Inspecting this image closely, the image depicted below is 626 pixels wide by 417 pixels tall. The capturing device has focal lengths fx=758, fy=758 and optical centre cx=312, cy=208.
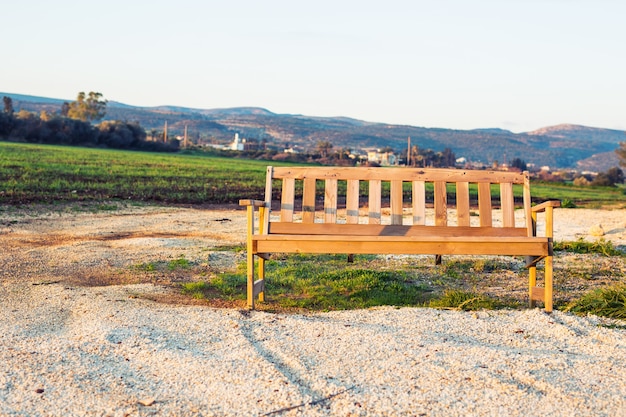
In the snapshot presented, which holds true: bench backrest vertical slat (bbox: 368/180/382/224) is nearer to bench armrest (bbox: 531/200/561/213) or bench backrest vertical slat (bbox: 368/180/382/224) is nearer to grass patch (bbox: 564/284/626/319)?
bench armrest (bbox: 531/200/561/213)

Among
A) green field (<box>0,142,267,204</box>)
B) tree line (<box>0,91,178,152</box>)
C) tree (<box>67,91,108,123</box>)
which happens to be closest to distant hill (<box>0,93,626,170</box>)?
tree (<box>67,91,108,123</box>)

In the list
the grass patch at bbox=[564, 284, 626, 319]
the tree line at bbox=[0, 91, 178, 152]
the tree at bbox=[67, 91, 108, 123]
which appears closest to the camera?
the grass patch at bbox=[564, 284, 626, 319]

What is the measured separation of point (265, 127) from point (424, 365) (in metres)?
175

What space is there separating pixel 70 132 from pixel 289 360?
63169mm

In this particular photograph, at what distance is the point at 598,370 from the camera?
5.05 meters

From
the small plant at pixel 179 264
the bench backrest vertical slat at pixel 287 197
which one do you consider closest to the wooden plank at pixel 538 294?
the bench backrest vertical slat at pixel 287 197

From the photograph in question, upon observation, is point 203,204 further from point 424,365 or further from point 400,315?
point 424,365

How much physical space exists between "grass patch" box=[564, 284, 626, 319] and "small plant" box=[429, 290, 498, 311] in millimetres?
698

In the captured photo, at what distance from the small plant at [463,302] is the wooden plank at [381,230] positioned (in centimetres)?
58

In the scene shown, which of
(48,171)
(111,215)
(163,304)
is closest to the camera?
(163,304)

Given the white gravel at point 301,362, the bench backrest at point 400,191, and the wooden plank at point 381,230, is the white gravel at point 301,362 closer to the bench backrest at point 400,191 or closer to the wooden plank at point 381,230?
the wooden plank at point 381,230

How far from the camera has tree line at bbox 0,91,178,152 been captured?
61.5 meters

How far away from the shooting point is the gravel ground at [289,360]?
172 inches

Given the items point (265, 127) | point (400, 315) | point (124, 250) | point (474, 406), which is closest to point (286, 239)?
point (400, 315)
